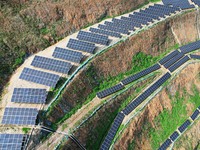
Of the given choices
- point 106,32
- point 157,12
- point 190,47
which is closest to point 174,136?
point 190,47

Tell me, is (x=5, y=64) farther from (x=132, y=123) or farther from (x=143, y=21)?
(x=143, y=21)

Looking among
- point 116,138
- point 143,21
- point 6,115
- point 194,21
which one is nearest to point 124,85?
point 116,138

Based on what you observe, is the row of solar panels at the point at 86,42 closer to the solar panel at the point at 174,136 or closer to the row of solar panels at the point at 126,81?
the row of solar panels at the point at 126,81

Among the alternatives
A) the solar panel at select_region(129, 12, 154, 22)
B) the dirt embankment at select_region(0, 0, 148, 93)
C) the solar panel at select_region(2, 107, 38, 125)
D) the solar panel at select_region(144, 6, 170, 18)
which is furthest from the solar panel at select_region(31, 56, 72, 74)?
the solar panel at select_region(144, 6, 170, 18)

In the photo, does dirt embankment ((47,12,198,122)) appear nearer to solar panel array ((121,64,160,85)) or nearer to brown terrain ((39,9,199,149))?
brown terrain ((39,9,199,149))

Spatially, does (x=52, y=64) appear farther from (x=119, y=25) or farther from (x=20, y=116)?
(x=119, y=25)
